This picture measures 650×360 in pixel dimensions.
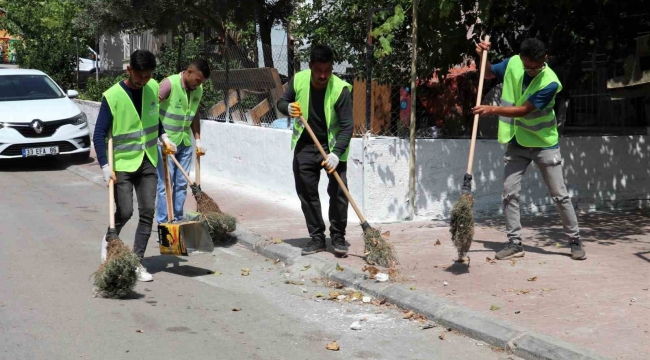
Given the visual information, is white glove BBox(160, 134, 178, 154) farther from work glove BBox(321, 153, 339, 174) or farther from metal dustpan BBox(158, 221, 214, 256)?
work glove BBox(321, 153, 339, 174)

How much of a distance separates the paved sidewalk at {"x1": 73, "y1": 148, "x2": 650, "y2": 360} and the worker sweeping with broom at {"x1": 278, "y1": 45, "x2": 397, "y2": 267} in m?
0.24

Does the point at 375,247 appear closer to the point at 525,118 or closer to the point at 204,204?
the point at 525,118

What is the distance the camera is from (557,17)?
404 inches

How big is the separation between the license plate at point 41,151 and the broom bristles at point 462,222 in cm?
Answer: 935

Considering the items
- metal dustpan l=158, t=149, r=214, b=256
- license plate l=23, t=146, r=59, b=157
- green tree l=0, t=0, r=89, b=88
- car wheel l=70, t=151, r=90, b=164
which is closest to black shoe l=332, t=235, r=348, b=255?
metal dustpan l=158, t=149, r=214, b=256

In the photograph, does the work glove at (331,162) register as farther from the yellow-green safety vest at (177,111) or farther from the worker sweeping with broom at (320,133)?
the yellow-green safety vest at (177,111)

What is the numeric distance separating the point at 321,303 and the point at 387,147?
3178mm

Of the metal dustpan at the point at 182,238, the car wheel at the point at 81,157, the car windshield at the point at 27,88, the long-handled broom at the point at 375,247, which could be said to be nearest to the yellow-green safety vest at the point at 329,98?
the long-handled broom at the point at 375,247

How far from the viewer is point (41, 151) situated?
14.5 m

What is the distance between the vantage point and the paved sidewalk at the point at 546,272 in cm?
578

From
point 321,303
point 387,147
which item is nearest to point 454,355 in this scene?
point 321,303

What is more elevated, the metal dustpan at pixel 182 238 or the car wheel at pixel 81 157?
the car wheel at pixel 81 157

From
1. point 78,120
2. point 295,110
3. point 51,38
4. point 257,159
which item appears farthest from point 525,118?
point 51,38

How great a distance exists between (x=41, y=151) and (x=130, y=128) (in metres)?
7.86
